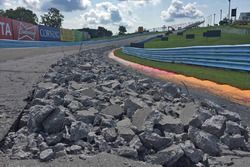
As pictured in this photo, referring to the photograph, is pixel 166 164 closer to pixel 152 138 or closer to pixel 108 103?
pixel 152 138

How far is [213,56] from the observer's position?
19781 mm

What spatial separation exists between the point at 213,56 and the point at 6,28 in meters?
21.5

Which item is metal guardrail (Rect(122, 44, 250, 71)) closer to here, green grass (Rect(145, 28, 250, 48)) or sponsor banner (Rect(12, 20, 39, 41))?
green grass (Rect(145, 28, 250, 48))

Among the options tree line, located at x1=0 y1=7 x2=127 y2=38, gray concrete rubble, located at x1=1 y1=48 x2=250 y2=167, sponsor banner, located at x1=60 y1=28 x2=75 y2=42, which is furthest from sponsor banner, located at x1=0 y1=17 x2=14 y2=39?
tree line, located at x1=0 y1=7 x2=127 y2=38

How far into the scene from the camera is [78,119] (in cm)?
605

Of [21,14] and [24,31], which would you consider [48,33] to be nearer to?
[24,31]

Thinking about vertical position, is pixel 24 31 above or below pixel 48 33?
above

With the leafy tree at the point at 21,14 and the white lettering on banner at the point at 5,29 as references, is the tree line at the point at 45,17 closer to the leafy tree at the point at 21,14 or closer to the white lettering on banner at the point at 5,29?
the leafy tree at the point at 21,14

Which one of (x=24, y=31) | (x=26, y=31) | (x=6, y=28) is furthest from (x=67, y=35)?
(x=6, y=28)

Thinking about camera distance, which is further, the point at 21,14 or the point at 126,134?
the point at 21,14

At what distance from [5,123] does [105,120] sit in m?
1.53

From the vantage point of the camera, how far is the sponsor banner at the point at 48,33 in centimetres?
4984

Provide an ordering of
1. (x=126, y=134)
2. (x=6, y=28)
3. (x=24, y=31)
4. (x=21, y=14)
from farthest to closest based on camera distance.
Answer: (x=21, y=14)
(x=24, y=31)
(x=6, y=28)
(x=126, y=134)

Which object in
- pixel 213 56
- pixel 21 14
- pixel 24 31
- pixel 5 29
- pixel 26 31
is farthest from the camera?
pixel 21 14
